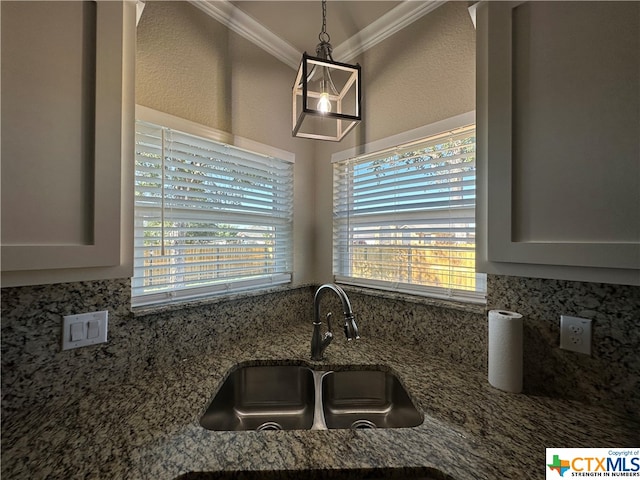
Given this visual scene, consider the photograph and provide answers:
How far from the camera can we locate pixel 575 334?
0.87 metres

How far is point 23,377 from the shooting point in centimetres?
79

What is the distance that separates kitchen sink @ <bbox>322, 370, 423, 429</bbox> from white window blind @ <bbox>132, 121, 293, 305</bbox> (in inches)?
27.5

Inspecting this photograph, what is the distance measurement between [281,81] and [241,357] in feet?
5.45

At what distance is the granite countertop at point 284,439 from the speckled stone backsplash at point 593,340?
0.06 meters

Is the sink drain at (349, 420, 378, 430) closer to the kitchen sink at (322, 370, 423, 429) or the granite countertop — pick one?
the kitchen sink at (322, 370, 423, 429)

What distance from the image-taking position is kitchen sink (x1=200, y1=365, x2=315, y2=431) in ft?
3.58

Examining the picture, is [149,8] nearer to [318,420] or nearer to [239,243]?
[239,243]

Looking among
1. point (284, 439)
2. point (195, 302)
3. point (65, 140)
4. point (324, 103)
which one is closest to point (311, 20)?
point (324, 103)

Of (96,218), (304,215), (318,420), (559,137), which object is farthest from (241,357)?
(559,137)

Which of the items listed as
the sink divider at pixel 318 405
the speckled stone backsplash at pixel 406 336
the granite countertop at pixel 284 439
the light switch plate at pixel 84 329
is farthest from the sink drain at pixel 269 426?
the light switch plate at pixel 84 329

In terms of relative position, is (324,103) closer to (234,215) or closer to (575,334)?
(234,215)

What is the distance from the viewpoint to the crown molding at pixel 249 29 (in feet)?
4.28

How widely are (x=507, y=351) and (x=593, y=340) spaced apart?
25 cm
